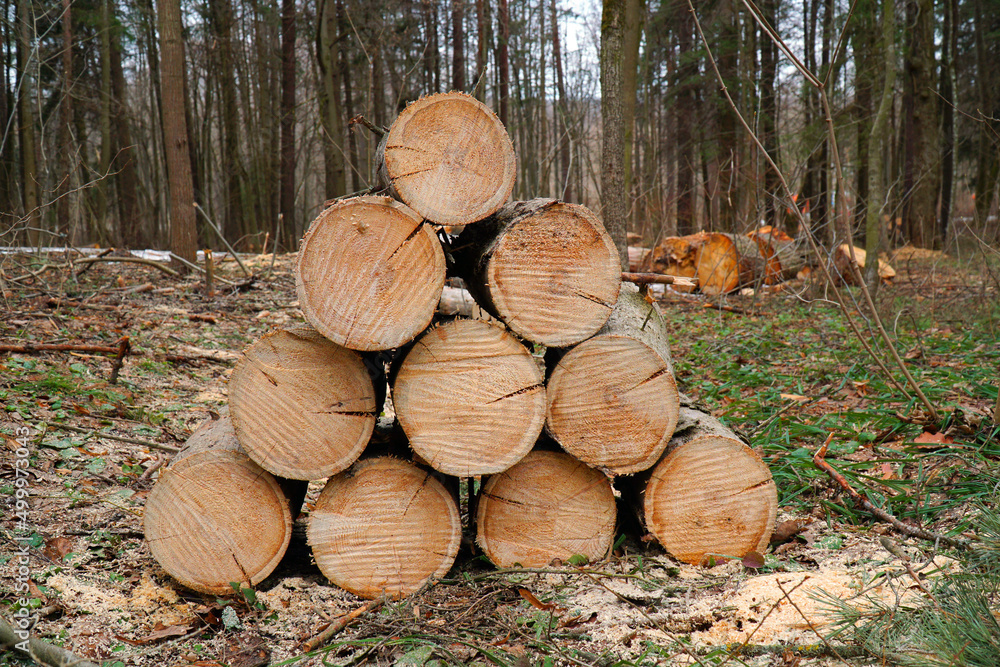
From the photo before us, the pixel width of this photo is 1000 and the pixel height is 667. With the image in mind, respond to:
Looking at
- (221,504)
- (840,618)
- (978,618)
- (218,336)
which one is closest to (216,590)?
(221,504)

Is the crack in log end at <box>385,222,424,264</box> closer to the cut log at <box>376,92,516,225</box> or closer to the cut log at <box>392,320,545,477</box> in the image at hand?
the cut log at <box>376,92,516,225</box>

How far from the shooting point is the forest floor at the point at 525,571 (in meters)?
2.06

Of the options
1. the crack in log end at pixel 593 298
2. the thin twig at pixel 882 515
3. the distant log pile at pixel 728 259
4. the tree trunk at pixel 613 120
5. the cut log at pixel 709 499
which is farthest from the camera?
the distant log pile at pixel 728 259

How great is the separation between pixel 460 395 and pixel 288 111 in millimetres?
14623

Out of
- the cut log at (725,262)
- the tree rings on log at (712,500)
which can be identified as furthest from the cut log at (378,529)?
the cut log at (725,262)

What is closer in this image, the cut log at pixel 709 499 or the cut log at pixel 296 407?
the cut log at pixel 296 407

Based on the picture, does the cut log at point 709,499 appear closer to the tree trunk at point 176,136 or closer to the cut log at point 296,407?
the cut log at point 296,407

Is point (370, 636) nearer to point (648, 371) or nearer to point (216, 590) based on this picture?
point (216, 590)

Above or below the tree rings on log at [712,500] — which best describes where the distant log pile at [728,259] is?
above

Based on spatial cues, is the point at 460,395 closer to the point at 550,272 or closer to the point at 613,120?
the point at 550,272

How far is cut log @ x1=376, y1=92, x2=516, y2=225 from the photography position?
2371 millimetres

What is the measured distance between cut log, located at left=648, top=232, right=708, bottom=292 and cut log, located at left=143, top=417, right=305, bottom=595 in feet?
26.0

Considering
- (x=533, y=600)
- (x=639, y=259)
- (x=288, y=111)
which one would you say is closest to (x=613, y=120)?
(x=639, y=259)

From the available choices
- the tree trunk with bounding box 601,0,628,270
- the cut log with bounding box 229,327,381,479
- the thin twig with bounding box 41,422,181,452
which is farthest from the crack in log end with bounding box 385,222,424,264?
the tree trunk with bounding box 601,0,628,270
